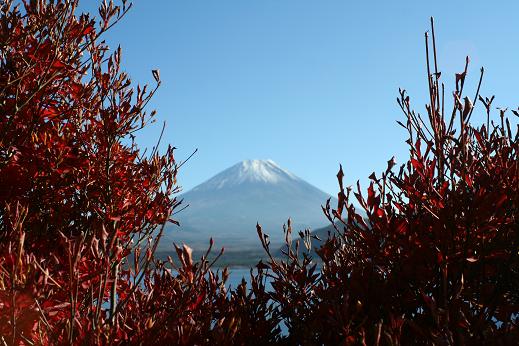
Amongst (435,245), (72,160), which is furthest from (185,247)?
(72,160)

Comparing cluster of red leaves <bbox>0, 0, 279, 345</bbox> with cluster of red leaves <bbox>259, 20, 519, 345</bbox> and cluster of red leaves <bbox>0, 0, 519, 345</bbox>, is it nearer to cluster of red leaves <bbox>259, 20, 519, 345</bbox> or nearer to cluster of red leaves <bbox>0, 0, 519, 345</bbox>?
cluster of red leaves <bbox>0, 0, 519, 345</bbox>

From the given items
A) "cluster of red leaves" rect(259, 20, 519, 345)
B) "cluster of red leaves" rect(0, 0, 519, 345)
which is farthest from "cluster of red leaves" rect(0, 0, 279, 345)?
"cluster of red leaves" rect(259, 20, 519, 345)

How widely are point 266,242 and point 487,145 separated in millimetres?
1736

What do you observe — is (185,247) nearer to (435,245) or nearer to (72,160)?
(435,245)

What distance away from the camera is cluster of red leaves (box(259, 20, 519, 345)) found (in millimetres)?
3037

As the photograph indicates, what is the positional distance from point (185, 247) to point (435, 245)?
1.66 meters

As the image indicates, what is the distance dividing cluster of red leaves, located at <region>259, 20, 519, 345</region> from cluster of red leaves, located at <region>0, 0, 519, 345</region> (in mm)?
11

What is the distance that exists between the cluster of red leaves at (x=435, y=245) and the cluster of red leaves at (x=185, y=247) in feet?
0.04

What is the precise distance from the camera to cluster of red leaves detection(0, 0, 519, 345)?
2.87m

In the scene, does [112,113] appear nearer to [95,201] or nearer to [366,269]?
[95,201]

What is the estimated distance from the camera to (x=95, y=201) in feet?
16.3

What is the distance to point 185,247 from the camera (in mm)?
2740

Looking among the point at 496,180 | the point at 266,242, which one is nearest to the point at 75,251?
the point at 266,242

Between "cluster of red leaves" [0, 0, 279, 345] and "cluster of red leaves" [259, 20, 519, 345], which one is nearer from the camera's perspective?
"cluster of red leaves" [259, 20, 519, 345]
